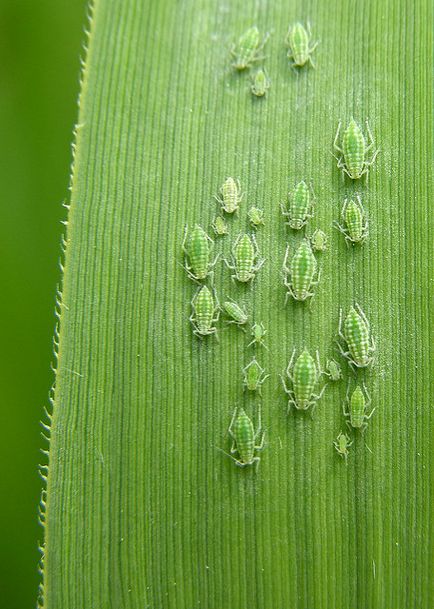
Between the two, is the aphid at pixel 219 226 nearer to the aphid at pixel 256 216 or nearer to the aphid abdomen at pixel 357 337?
the aphid at pixel 256 216

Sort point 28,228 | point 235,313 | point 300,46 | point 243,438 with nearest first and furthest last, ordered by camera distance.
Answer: point 243,438 → point 235,313 → point 300,46 → point 28,228

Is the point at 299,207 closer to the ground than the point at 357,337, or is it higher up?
higher up

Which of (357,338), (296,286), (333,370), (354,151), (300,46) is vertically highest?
(300,46)

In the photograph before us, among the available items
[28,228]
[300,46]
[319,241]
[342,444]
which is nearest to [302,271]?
[319,241]

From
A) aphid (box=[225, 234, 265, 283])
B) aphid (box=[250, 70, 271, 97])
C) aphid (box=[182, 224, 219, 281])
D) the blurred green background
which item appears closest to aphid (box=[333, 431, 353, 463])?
aphid (box=[225, 234, 265, 283])

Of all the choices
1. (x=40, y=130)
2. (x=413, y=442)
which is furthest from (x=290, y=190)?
(x=40, y=130)

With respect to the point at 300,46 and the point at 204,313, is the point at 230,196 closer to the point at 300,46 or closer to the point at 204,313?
the point at 204,313
